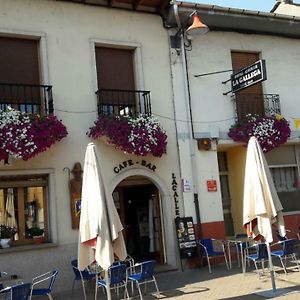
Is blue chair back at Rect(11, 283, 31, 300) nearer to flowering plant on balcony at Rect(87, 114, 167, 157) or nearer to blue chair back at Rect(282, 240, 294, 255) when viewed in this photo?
flowering plant on balcony at Rect(87, 114, 167, 157)

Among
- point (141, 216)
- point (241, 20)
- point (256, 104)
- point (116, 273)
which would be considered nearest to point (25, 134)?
point (116, 273)

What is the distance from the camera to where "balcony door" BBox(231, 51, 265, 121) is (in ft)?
42.3

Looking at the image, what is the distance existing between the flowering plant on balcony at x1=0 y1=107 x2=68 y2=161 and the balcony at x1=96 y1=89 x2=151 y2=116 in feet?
5.27

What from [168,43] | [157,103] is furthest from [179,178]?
[168,43]

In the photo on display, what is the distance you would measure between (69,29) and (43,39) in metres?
0.72

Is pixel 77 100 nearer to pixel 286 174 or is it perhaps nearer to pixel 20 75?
pixel 20 75

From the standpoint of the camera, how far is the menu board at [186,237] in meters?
11.3

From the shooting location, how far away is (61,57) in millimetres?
10719

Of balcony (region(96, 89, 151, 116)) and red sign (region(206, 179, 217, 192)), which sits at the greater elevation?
balcony (region(96, 89, 151, 116))

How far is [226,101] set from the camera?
41.8ft

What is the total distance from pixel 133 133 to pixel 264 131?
12.8ft

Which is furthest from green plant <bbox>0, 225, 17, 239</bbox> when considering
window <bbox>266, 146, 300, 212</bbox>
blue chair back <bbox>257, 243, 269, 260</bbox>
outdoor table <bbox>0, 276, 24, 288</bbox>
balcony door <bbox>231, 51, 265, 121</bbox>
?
window <bbox>266, 146, 300, 212</bbox>

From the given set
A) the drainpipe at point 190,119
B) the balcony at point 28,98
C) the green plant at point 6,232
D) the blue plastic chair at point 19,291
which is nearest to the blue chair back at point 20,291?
the blue plastic chair at point 19,291

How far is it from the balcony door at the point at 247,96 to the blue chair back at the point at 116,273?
6.15 metres
